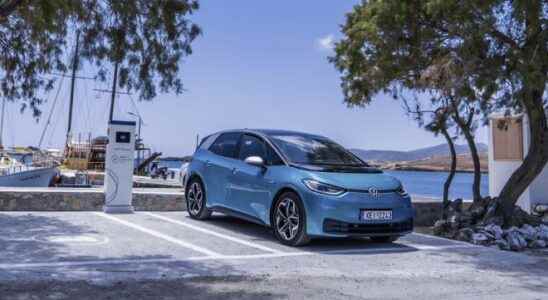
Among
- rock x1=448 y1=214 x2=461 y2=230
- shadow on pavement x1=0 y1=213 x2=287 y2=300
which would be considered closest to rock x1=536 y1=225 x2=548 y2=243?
rock x1=448 y1=214 x2=461 y2=230

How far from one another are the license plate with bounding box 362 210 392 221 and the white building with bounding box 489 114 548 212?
22.0 ft

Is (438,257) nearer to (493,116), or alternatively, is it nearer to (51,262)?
(51,262)

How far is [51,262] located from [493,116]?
404 inches

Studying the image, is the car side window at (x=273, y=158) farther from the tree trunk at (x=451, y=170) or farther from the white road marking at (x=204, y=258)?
the tree trunk at (x=451, y=170)

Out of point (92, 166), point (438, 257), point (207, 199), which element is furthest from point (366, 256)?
point (92, 166)

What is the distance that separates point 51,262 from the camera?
19.1 ft

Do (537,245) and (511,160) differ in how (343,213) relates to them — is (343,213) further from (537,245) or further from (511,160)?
(511,160)

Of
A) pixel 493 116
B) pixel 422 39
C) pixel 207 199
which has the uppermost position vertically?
pixel 422 39

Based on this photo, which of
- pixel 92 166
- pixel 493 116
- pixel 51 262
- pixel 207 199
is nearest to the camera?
pixel 51 262

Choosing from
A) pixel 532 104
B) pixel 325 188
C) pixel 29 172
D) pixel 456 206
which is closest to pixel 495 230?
pixel 456 206

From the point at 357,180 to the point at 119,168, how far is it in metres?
5.06

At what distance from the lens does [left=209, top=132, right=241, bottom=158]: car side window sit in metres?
9.07

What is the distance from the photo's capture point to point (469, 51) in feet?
28.3

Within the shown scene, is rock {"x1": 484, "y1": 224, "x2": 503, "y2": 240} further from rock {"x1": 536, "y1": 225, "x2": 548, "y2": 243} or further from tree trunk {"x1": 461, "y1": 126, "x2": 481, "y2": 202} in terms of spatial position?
tree trunk {"x1": 461, "y1": 126, "x2": 481, "y2": 202}
